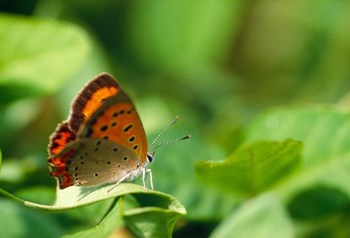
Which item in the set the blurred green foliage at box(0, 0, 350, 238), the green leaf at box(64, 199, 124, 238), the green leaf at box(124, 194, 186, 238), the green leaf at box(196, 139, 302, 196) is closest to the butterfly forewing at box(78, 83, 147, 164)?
the blurred green foliage at box(0, 0, 350, 238)

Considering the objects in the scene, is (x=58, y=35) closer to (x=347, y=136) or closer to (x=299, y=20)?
(x=347, y=136)

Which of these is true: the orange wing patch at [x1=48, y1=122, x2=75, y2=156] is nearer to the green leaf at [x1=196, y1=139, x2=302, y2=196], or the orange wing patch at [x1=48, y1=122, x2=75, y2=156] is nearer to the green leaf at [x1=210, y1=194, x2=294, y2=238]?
the green leaf at [x1=196, y1=139, x2=302, y2=196]

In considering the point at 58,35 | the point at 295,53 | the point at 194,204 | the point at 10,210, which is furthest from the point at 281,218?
the point at 295,53

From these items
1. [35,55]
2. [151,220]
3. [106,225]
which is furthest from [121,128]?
[151,220]

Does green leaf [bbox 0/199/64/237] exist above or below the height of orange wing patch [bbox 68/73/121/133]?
below

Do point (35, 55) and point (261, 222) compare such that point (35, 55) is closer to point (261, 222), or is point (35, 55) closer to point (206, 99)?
point (261, 222)
